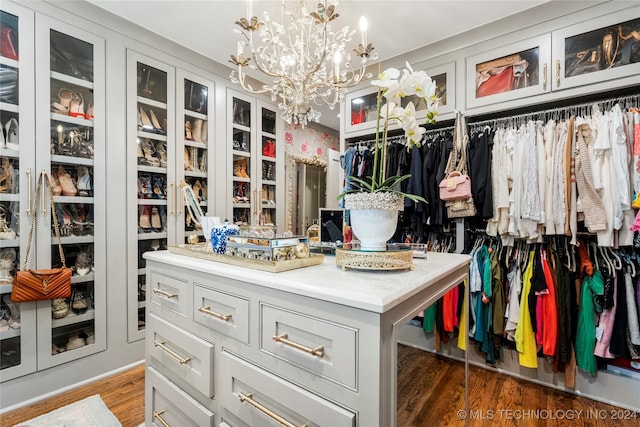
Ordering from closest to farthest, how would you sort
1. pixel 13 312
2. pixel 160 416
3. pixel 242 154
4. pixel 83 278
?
pixel 160 416
pixel 13 312
pixel 83 278
pixel 242 154

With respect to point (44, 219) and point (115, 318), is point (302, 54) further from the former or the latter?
point (115, 318)

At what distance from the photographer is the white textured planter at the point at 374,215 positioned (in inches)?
37.0

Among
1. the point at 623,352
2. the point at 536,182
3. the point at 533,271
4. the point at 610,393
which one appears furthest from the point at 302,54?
the point at 610,393

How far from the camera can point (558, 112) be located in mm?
2166

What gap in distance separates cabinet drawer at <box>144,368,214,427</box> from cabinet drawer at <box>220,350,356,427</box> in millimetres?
139

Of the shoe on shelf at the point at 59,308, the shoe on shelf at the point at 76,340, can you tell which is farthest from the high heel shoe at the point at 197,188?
the shoe on shelf at the point at 76,340

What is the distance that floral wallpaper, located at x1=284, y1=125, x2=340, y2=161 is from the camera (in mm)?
3938

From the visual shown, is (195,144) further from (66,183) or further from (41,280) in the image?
(41,280)

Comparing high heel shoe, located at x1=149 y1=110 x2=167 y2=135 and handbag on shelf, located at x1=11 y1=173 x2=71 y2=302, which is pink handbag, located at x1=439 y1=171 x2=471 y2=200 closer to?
high heel shoe, located at x1=149 y1=110 x2=167 y2=135

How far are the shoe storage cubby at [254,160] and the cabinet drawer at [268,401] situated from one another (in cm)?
219

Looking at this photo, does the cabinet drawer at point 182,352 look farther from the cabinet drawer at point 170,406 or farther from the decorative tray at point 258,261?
the decorative tray at point 258,261

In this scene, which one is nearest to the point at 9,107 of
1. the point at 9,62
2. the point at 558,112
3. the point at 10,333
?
the point at 9,62

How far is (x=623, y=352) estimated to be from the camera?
1.76m

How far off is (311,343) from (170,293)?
2.40 ft
